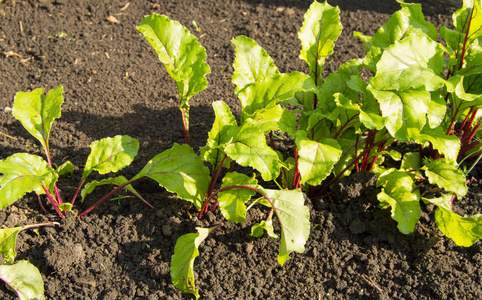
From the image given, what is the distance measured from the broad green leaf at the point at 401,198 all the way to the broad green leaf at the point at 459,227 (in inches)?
5.3

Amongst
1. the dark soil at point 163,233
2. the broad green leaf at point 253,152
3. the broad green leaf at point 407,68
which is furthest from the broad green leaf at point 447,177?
the broad green leaf at point 253,152

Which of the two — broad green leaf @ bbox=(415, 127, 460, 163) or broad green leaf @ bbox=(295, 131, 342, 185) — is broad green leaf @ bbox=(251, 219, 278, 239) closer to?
broad green leaf @ bbox=(295, 131, 342, 185)

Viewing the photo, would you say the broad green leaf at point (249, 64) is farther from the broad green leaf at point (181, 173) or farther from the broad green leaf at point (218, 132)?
the broad green leaf at point (181, 173)

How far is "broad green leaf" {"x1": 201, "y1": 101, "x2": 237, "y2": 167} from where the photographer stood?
7.58ft

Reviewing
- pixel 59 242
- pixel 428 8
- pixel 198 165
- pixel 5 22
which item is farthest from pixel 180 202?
pixel 428 8

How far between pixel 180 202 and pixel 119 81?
1275mm

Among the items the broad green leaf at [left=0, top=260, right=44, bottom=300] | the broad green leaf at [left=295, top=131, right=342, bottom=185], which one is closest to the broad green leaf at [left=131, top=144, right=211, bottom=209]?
the broad green leaf at [left=295, top=131, right=342, bottom=185]

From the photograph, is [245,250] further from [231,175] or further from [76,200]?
[76,200]

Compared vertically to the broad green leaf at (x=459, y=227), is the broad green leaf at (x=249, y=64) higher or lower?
higher

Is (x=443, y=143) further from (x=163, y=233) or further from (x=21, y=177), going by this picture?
(x=21, y=177)

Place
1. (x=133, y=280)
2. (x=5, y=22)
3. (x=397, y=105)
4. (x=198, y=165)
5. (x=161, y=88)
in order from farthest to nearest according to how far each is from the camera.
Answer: (x=5, y=22)
(x=161, y=88)
(x=198, y=165)
(x=133, y=280)
(x=397, y=105)

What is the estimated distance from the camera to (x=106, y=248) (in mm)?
2375

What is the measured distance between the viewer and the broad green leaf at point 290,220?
2096 mm

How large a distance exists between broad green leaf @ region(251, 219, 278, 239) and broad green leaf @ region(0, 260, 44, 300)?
108cm
